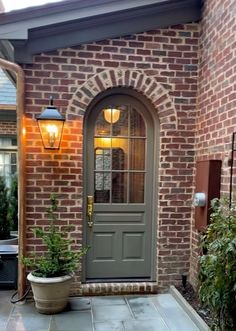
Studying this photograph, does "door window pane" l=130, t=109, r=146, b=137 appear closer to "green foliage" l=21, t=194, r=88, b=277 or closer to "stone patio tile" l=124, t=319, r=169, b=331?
"green foliage" l=21, t=194, r=88, b=277

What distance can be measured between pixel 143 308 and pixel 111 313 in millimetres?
344

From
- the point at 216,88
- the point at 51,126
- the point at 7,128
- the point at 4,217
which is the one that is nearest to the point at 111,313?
the point at 51,126

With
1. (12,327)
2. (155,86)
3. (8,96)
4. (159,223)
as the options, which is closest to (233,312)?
(159,223)

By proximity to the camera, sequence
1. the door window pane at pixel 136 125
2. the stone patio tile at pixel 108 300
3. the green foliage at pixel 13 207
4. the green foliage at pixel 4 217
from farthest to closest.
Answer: the green foliage at pixel 13 207 < the green foliage at pixel 4 217 < the door window pane at pixel 136 125 < the stone patio tile at pixel 108 300

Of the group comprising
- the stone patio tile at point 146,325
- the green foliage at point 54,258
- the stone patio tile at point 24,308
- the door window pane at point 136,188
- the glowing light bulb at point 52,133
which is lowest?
the stone patio tile at point 24,308

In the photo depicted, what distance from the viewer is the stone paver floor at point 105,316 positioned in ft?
9.71

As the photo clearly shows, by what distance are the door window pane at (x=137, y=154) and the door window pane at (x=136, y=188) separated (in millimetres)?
91

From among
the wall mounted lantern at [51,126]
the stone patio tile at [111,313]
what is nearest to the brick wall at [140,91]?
the wall mounted lantern at [51,126]

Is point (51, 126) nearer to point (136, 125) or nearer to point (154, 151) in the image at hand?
point (136, 125)

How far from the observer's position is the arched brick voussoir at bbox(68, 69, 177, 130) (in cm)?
358

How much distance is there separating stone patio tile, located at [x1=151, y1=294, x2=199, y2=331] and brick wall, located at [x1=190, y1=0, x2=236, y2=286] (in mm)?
358

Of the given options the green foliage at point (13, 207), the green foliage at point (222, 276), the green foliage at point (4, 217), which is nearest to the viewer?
the green foliage at point (222, 276)

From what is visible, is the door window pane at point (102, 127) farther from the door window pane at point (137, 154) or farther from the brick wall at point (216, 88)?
the brick wall at point (216, 88)

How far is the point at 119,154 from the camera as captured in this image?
149 inches
